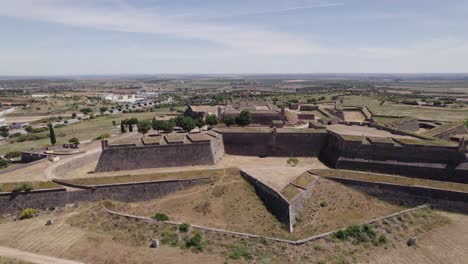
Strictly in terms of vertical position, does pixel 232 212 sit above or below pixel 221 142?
below

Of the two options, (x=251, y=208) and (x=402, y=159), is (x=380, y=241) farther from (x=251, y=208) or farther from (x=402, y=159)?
(x=402, y=159)

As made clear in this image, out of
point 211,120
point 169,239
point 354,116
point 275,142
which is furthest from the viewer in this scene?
point 354,116

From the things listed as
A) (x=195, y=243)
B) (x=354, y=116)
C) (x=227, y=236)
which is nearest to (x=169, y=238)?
(x=195, y=243)

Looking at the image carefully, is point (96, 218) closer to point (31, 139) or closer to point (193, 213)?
point (193, 213)

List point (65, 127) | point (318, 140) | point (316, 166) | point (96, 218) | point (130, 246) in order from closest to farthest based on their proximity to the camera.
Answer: point (130, 246), point (96, 218), point (316, 166), point (318, 140), point (65, 127)

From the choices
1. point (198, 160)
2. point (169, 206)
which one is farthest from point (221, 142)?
point (169, 206)

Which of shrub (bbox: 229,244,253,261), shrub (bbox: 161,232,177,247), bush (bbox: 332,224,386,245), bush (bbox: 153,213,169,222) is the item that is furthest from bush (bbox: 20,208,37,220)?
bush (bbox: 332,224,386,245)
